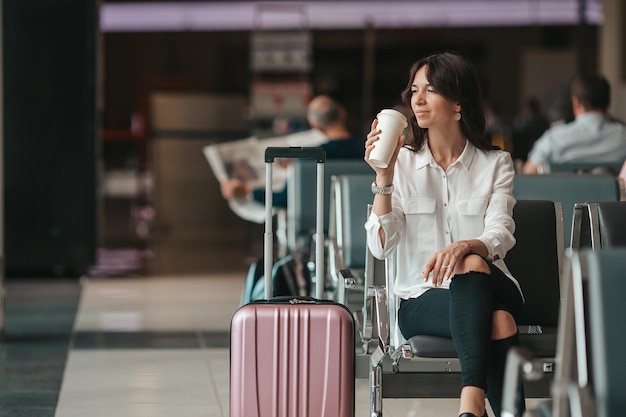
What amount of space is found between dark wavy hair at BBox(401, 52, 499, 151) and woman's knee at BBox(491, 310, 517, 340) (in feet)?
1.96

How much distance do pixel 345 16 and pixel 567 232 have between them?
41.9 ft

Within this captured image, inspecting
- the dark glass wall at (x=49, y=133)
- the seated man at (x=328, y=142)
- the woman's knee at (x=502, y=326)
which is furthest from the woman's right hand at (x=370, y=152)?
the dark glass wall at (x=49, y=133)

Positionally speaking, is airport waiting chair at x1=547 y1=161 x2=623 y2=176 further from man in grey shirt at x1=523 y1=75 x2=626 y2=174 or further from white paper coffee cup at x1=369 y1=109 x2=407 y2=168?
white paper coffee cup at x1=369 y1=109 x2=407 y2=168

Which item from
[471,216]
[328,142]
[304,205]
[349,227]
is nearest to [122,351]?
[304,205]

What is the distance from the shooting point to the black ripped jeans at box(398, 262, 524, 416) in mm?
3277

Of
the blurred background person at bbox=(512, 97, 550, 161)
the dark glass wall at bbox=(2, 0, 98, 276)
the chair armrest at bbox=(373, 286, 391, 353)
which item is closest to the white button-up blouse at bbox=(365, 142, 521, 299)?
the chair armrest at bbox=(373, 286, 391, 353)

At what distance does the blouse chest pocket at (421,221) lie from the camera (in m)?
3.67

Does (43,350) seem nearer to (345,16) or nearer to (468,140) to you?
(468,140)

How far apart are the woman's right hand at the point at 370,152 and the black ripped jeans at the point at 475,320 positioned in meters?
0.35

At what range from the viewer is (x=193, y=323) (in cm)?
672

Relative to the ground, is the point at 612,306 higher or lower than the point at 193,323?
higher

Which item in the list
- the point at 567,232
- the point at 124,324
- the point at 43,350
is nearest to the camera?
the point at 567,232

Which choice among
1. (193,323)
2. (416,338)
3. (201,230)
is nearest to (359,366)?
(416,338)

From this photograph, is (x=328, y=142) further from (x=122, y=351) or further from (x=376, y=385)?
(x=376, y=385)
